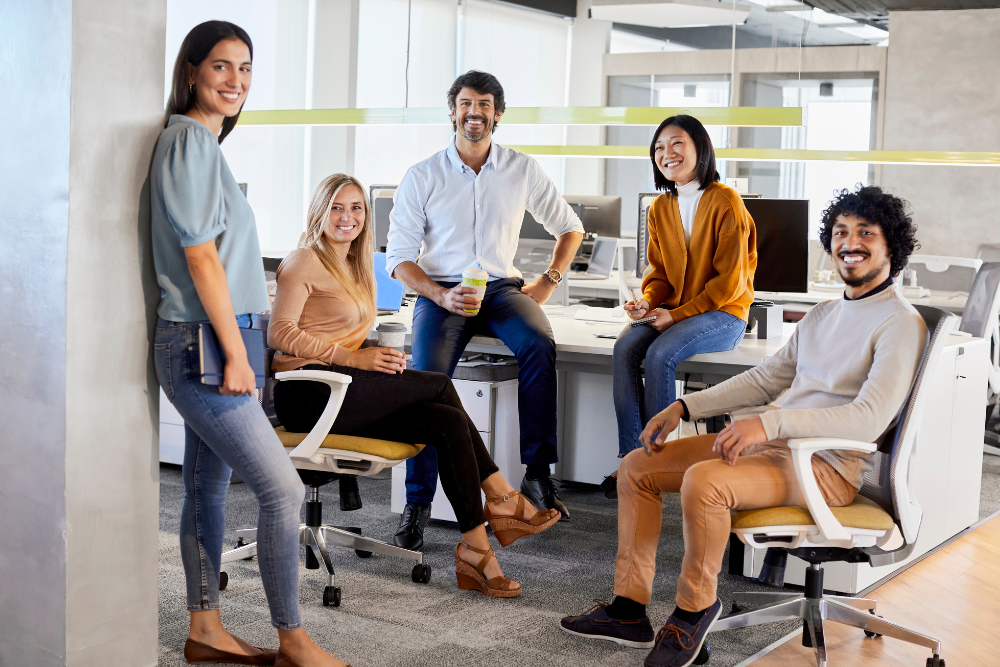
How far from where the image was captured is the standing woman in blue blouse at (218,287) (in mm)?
2258

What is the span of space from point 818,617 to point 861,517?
396 millimetres

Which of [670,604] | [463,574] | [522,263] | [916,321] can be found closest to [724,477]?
[916,321]

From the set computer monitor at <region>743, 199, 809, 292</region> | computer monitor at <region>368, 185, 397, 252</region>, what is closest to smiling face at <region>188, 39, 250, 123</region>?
computer monitor at <region>743, 199, 809, 292</region>

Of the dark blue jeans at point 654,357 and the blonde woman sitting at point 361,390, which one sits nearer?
the blonde woman sitting at point 361,390

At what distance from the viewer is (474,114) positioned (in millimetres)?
3936

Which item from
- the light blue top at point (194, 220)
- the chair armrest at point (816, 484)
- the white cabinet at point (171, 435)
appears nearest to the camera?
the light blue top at point (194, 220)

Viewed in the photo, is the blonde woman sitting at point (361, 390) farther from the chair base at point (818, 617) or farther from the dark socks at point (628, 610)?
the chair base at point (818, 617)

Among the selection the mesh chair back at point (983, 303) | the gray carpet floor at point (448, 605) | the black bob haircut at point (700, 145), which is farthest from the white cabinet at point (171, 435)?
the mesh chair back at point (983, 303)

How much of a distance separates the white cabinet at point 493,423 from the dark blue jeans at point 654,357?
55cm

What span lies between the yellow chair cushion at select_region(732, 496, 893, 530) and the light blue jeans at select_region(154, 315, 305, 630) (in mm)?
1098

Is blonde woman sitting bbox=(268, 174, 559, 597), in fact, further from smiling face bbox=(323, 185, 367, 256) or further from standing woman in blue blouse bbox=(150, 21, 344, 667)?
standing woman in blue blouse bbox=(150, 21, 344, 667)

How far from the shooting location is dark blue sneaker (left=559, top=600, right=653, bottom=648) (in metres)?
2.82

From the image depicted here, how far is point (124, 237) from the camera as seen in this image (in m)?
2.36

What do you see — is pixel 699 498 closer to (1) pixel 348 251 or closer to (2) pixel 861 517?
(2) pixel 861 517
